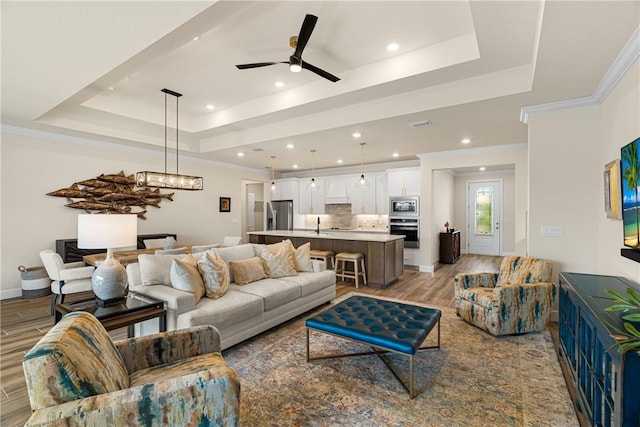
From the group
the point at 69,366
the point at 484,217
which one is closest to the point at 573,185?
the point at 69,366

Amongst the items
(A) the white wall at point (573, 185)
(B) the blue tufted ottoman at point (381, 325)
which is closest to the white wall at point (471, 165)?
(A) the white wall at point (573, 185)

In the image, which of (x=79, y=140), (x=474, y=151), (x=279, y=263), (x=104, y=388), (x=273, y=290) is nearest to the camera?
(x=104, y=388)

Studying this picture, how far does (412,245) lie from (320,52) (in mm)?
4984

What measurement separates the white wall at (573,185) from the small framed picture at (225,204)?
6.62 m

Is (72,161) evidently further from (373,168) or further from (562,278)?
(562,278)

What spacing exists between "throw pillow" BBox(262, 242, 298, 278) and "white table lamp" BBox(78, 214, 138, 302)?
1.75m

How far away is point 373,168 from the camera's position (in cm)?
845

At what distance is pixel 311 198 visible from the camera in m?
9.01

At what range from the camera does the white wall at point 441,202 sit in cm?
696

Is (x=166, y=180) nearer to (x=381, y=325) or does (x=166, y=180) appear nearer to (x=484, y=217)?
(x=381, y=325)

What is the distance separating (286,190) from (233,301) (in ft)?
21.4

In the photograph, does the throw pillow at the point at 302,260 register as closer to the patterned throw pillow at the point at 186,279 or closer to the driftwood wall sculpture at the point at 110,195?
the patterned throw pillow at the point at 186,279

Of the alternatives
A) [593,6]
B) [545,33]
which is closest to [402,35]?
[545,33]

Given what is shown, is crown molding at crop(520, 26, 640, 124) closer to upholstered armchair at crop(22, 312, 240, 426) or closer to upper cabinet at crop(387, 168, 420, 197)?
upper cabinet at crop(387, 168, 420, 197)
